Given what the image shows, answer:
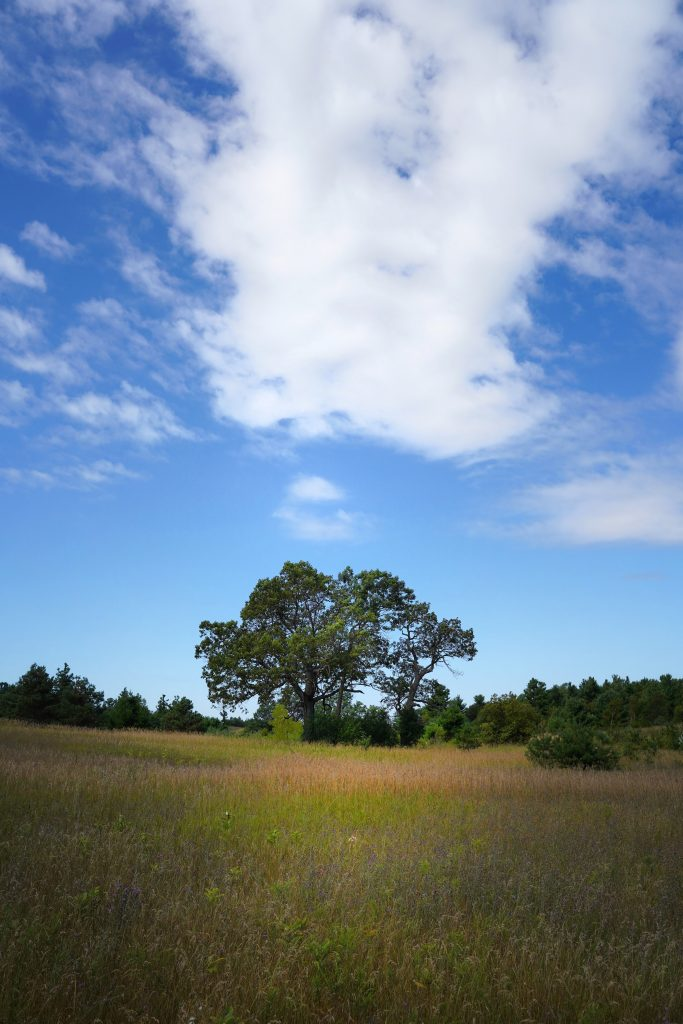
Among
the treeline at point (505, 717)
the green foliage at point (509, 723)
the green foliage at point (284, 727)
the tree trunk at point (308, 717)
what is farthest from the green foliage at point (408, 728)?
the green foliage at point (284, 727)

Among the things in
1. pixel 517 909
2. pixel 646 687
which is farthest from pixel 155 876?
pixel 646 687

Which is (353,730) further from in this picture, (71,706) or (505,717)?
(71,706)

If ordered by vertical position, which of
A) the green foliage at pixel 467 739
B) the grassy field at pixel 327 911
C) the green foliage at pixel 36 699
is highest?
the green foliage at pixel 36 699

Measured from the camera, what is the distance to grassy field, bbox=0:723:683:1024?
4059 millimetres

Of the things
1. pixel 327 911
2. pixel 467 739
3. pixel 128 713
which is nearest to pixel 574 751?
pixel 467 739

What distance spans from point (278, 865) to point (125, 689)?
3378 centimetres

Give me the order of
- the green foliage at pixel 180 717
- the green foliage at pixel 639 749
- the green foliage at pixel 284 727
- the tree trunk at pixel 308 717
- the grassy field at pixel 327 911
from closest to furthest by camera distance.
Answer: the grassy field at pixel 327 911, the green foliage at pixel 639 749, the green foliage at pixel 284 727, the tree trunk at pixel 308 717, the green foliage at pixel 180 717

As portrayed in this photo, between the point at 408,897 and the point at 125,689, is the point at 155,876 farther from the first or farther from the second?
the point at 125,689

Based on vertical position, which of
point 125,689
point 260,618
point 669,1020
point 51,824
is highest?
point 260,618

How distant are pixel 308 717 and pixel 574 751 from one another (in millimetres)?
19552

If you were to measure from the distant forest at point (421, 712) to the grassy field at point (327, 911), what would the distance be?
19.4 meters

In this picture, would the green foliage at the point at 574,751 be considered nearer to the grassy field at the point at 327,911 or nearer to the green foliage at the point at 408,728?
the grassy field at the point at 327,911

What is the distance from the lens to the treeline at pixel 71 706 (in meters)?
36.4

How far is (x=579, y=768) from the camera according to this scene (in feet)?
56.8
